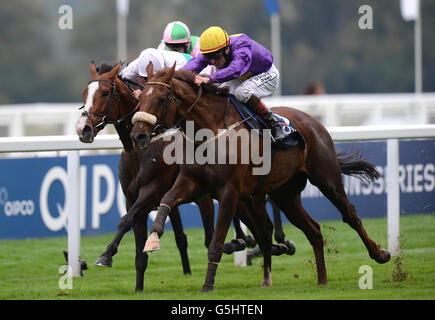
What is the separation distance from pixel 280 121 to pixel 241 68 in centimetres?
55

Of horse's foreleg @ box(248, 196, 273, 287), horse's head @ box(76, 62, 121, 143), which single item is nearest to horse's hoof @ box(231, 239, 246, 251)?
horse's foreleg @ box(248, 196, 273, 287)

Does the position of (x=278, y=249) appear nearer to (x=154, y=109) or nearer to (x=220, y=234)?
(x=220, y=234)

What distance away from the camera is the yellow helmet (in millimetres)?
6363

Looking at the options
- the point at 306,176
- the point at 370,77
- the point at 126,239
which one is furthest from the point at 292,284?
the point at 370,77

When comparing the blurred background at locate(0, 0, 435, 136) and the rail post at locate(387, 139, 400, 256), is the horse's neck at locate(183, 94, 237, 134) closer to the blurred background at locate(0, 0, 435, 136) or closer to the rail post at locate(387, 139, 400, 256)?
the rail post at locate(387, 139, 400, 256)

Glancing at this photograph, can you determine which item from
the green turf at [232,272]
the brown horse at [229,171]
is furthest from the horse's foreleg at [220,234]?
the green turf at [232,272]

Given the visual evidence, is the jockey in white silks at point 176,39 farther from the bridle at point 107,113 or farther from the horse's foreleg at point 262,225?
the horse's foreleg at point 262,225

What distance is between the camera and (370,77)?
41.8 m

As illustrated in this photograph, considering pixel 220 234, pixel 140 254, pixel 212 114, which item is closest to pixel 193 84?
pixel 212 114

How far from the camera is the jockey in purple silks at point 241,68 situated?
20.9ft

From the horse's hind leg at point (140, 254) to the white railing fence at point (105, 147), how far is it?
910 millimetres

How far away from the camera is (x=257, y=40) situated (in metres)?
42.7
